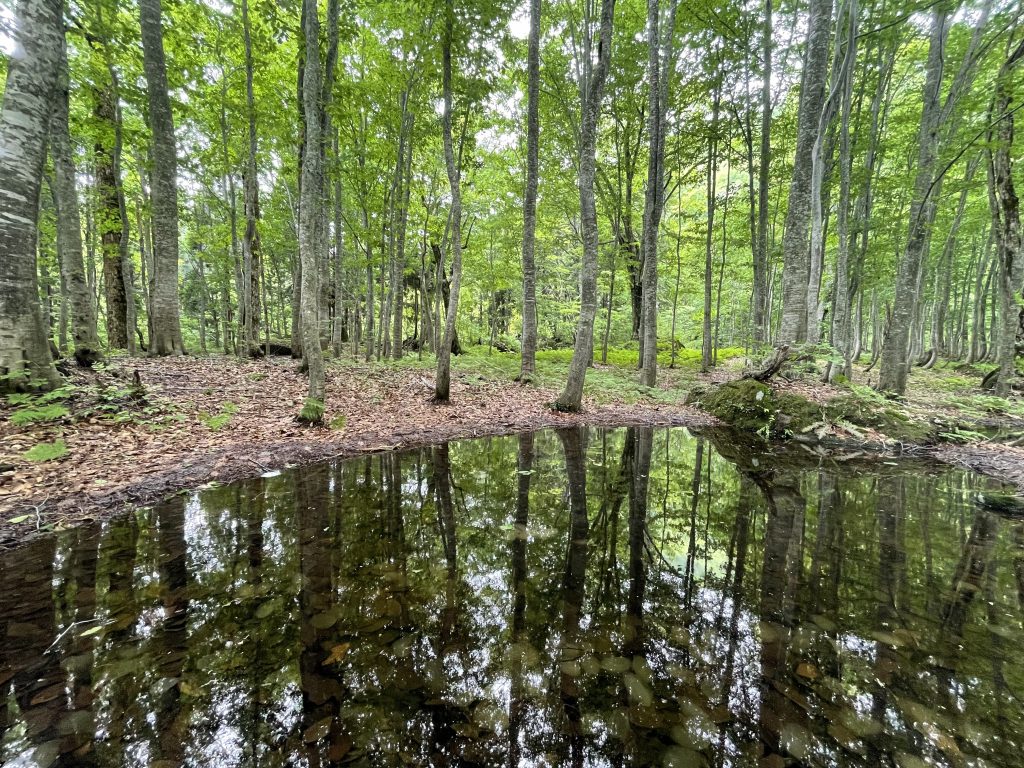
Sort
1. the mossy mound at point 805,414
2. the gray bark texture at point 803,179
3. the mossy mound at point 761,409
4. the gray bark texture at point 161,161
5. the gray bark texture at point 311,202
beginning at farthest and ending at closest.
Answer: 1. the gray bark texture at point 161,161
2. the gray bark texture at point 803,179
3. the mossy mound at point 761,409
4. the mossy mound at point 805,414
5. the gray bark texture at point 311,202

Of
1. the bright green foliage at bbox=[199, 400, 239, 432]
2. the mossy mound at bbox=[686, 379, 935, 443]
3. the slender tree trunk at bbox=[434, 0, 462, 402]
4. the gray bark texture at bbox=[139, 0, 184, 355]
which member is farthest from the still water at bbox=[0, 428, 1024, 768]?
the gray bark texture at bbox=[139, 0, 184, 355]

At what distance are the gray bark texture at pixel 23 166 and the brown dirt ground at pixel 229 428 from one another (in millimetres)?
1030

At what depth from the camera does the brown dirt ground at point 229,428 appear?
437 centimetres

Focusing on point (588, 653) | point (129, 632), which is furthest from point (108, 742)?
point (588, 653)

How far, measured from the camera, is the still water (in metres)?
1.84

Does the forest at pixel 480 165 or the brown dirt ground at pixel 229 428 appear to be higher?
the forest at pixel 480 165

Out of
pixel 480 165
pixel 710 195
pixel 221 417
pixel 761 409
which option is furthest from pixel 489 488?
pixel 710 195

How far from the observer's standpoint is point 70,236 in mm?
8297

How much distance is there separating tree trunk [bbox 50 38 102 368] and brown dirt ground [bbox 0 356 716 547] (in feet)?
Answer: 2.35

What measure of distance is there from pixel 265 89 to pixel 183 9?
2.32 meters

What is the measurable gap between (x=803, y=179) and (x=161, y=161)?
596 inches

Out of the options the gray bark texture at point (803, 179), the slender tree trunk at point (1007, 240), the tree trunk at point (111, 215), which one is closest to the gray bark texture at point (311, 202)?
the tree trunk at point (111, 215)

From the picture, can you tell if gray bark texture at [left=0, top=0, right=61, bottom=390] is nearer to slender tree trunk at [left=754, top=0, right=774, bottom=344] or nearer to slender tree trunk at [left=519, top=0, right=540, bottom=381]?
slender tree trunk at [left=519, top=0, right=540, bottom=381]

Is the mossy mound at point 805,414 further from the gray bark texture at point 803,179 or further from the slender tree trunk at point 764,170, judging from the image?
the slender tree trunk at point 764,170
